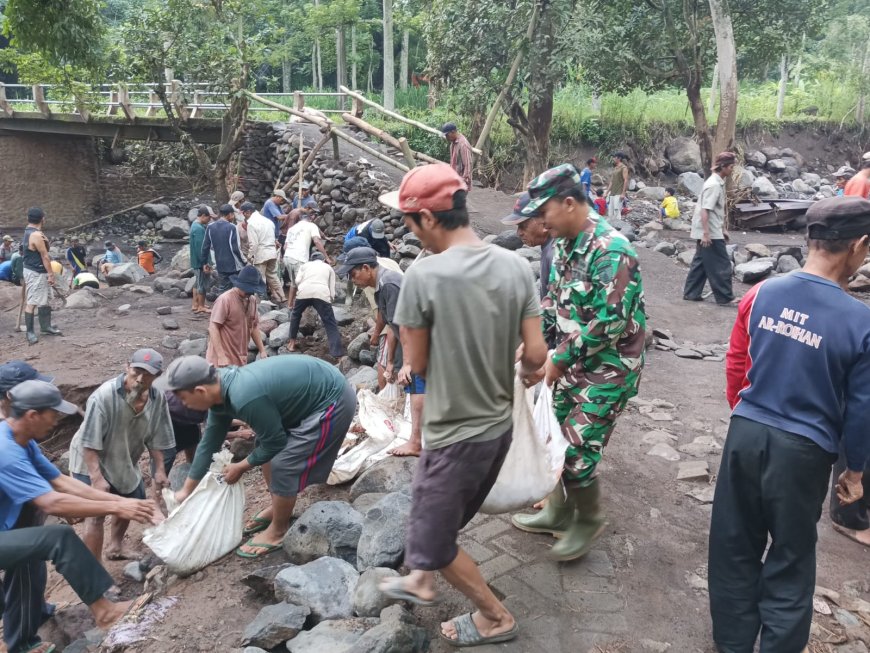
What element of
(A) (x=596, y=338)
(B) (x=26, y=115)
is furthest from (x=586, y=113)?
(A) (x=596, y=338)

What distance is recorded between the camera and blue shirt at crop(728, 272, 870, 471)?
230cm

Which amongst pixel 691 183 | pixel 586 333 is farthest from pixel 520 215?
pixel 691 183

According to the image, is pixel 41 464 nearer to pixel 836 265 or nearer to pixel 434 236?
pixel 434 236

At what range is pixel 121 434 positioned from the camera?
13.8ft

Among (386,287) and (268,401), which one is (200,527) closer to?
(268,401)

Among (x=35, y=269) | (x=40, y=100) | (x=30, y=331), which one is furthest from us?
(x=40, y=100)

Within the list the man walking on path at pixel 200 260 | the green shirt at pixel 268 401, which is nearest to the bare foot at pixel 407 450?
the green shirt at pixel 268 401

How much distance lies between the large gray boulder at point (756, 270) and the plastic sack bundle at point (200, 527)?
25.4 feet

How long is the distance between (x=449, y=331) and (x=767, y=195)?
56.1ft

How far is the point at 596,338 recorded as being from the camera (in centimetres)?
291

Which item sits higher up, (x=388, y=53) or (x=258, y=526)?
(x=388, y=53)

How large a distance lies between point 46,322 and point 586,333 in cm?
935

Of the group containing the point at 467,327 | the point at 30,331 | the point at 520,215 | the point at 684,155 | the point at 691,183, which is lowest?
the point at 30,331

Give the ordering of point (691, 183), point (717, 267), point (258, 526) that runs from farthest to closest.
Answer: point (691, 183) → point (717, 267) → point (258, 526)
